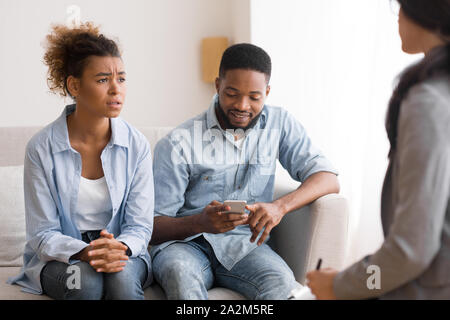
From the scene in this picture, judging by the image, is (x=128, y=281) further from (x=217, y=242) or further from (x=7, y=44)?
(x=7, y=44)

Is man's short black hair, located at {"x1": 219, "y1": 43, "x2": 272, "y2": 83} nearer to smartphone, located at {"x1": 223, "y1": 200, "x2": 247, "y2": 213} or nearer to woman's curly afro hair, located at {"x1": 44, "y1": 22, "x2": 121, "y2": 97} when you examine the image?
woman's curly afro hair, located at {"x1": 44, "y1": 22, "x2": 121, "y2": 97}

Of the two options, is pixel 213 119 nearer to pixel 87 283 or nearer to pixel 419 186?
pixel 87 283

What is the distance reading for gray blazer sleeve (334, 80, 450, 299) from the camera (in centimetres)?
94

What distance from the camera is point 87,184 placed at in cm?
173

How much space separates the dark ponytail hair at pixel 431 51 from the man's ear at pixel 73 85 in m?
1.06

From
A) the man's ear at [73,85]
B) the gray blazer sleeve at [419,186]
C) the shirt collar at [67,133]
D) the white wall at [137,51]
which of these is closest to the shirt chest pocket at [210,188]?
the shirt collar at [67,133]

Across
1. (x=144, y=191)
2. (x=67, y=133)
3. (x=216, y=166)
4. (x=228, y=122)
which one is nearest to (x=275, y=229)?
(x=216, y=166)

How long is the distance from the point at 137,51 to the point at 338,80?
48.7 inches

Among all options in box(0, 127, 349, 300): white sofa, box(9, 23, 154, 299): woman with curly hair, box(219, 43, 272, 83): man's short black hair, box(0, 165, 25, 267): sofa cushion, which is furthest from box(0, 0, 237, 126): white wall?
box(9, 23, 154, 299): woman with curly hair

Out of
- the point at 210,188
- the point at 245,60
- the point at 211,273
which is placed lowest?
the point at 211,273

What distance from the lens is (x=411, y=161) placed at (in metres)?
0.96

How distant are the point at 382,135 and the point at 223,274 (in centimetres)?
146

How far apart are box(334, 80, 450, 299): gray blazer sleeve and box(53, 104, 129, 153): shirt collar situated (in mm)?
1023


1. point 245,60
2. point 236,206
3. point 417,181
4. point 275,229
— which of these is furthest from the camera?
point 275,229
